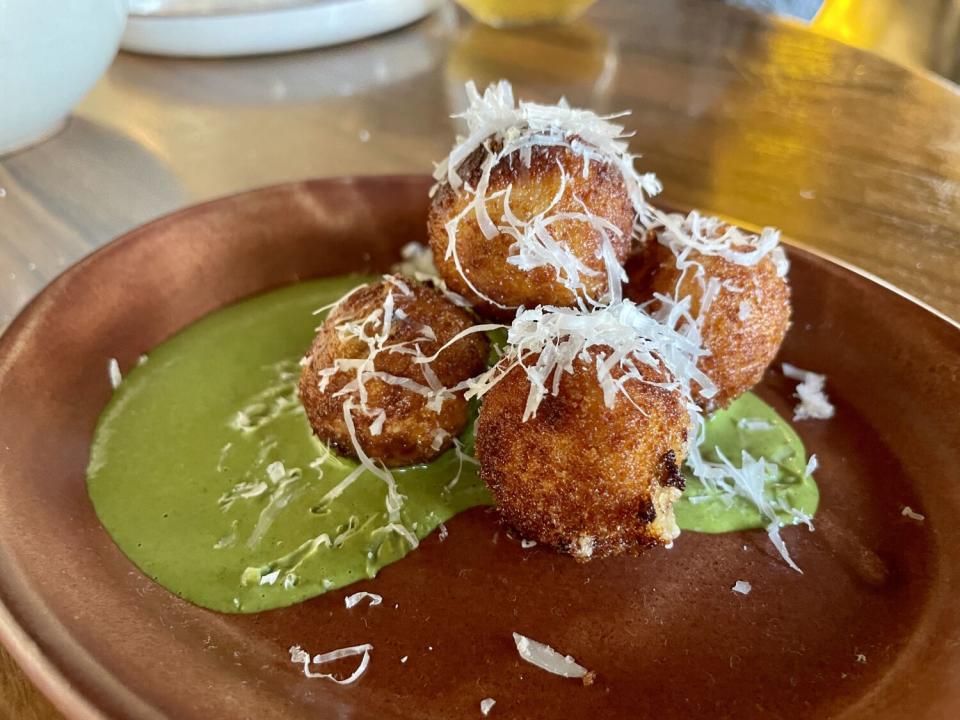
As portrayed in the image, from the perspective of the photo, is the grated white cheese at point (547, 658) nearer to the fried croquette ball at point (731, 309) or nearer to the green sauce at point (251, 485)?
the green sauce at point (251, 485)

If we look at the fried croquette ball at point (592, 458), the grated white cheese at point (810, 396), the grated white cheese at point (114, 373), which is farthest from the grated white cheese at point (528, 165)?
the grated white cheese at point (114, 373)

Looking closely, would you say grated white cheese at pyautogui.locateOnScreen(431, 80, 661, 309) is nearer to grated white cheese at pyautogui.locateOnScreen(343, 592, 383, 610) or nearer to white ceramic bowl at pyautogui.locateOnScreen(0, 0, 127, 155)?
grated white cheese at pyautogui.locateOnScreen(343, 592, 383, 610)

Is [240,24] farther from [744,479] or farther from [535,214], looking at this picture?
[744,479]

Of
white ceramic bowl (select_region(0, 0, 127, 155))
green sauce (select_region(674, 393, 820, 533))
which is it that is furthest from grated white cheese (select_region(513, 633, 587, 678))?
white ceramic bowl (select_region(0, 0, 127, 155))

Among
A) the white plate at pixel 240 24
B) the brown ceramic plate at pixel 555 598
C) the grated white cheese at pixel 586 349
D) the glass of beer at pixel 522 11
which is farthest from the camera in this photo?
the glass of beer at pixel 522 11

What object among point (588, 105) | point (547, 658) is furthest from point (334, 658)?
point (588, 105)
